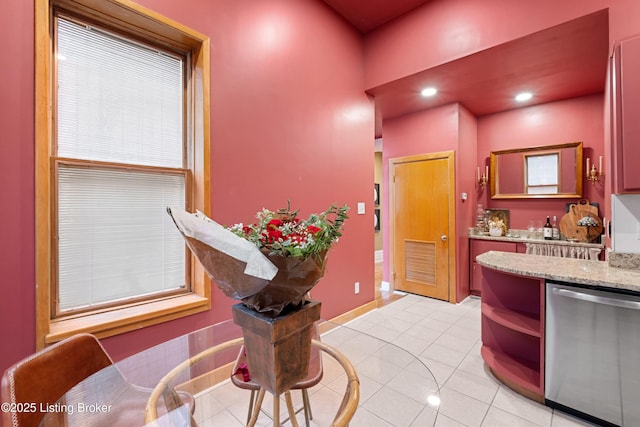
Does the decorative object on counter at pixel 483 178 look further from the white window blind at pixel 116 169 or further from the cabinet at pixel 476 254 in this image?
the white window blind at pixel 116 169

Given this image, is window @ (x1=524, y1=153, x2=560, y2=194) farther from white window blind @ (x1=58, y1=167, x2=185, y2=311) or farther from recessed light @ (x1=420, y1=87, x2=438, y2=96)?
white window blind @ (x1=58, y1=167, x2=185, y2=311)

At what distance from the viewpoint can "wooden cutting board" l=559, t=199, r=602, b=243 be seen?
3205 millimetres

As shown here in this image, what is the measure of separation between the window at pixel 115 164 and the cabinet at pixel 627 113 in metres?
2.70

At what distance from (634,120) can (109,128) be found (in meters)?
3.22

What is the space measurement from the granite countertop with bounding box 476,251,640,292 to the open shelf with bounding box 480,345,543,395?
69 cm

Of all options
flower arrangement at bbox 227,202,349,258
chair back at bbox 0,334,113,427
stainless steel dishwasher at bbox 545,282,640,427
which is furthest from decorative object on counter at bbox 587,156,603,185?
chair back at bbox 0,334,113,427

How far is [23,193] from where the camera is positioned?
52.6 inches

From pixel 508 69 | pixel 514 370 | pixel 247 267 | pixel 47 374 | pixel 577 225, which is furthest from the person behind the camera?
pixel 577 225

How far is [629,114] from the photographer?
1737mm

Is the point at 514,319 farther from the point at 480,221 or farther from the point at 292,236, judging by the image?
the point at 480,221

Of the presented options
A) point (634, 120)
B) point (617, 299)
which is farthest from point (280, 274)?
point (634, 120)

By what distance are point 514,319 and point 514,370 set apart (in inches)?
13.7

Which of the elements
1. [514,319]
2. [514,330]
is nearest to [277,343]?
[514,319]

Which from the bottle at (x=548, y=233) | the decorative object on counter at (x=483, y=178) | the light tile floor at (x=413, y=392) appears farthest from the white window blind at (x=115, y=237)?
the bottle at (x=548, y=233)
